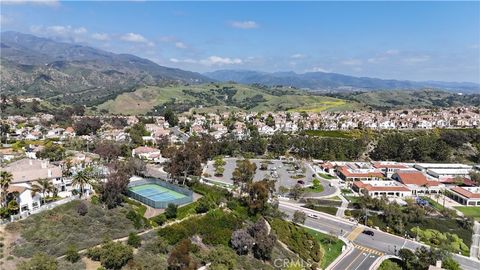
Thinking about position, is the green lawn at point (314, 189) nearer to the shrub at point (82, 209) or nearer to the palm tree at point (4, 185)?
the shrub at point (82, 209)

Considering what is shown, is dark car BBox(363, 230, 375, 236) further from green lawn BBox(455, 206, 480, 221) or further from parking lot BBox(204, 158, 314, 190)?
parking lot BBox(204, 158, 314, 190)

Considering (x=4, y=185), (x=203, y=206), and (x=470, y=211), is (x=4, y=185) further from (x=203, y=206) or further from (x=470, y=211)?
(x=470, y=211)

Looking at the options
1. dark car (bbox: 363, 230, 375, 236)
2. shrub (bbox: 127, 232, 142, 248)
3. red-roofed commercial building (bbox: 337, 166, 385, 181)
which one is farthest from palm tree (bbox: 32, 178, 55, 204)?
red-roofed commercial building (bbox: 337, 166, 385, 181)

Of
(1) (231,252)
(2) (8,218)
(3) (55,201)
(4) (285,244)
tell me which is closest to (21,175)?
(3) (55,201)

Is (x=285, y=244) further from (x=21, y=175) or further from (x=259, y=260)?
(x=21, y=175)

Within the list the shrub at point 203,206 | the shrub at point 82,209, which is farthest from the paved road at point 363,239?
the shrub at point 82,209

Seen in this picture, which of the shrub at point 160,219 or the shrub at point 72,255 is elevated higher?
the shrub at point 72,255
